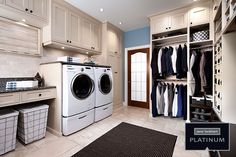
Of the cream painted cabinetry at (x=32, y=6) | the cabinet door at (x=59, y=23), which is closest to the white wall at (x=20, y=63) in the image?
the cabinet door at (x=59, y=23)

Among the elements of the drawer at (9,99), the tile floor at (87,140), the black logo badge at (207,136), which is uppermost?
the black logo badge at (207,136)

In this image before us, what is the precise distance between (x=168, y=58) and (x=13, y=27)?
307cm

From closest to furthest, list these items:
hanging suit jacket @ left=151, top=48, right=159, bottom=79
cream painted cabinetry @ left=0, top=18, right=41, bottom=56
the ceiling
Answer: cream painted cabinetry @ left=0, top=18, right=41, bottom=56
the ceiling
hanging suit jacket @ left=151, top=48, right=159, bottom=79

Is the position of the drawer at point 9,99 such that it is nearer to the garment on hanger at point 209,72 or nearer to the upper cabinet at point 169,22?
the upper cabinet at point 169,22

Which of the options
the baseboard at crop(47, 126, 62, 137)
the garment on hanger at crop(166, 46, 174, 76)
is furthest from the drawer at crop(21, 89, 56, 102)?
the garment on hanger at crop(166, 46, 174, 76)

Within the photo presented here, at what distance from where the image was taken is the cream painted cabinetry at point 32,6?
1.93 meters

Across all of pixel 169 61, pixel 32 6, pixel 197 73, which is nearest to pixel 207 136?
pixel 197 73

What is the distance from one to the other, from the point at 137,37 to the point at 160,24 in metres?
1.09

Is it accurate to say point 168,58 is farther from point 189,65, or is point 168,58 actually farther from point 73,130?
point 73,130

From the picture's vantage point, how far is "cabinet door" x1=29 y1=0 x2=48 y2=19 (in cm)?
213

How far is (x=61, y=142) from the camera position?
1952 mm

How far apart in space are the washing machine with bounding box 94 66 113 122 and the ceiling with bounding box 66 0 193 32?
4.26 feet

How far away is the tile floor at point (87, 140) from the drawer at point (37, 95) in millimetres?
672

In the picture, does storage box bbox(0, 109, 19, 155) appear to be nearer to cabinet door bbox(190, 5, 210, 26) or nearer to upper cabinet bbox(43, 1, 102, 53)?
upper cabinet bbox(43, 1, 102, 53)
